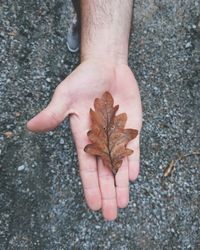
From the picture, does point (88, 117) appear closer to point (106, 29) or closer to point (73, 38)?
point (106, 29)

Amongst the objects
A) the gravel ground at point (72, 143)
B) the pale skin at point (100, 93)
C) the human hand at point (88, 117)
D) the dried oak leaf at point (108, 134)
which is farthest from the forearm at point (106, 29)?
the gravel ground at point (72, 143)

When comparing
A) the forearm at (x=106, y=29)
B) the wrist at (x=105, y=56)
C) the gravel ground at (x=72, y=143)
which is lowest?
the gravel ground at (x=72, y=143)

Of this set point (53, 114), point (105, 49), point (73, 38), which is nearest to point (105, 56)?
point (105, 49)

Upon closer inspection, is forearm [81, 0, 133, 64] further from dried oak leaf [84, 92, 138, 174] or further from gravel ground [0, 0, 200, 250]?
gravel ground [0, 0, 200, 250]

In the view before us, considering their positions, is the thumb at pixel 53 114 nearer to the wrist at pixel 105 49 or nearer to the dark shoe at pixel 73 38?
the wrist at pixel 105 49

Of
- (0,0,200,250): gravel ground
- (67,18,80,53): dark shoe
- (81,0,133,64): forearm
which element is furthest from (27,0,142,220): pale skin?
(0,0,200,250): gravel ground

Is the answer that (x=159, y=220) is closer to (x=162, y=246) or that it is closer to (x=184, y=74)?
(x=162, y=246)
